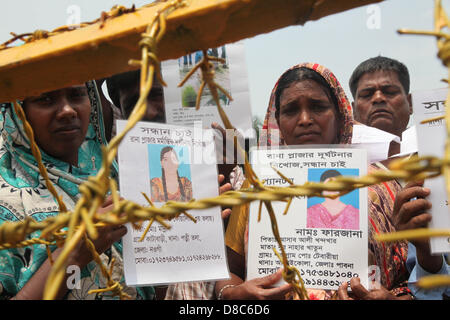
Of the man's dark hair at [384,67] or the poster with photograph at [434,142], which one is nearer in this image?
the poster with photograph at [434,142]

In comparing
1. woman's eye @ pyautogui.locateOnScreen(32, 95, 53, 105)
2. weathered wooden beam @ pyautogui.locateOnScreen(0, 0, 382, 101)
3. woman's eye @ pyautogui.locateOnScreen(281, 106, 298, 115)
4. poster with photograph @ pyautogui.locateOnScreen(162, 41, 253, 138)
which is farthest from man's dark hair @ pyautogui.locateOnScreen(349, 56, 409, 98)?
weathered wooden beam @ pyautogui.locateOnScreen(0, 0, 382, 101)

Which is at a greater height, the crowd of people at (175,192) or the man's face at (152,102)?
the man's face at (152,102)

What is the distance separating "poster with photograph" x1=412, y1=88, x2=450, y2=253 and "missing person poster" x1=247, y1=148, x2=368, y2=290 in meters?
0.19

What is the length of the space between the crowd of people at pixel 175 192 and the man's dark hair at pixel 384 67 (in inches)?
28.1

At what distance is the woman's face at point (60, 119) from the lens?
62.4 inches

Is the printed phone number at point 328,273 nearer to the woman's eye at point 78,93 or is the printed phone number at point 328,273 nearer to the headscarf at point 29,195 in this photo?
the headscarf at point 29,195

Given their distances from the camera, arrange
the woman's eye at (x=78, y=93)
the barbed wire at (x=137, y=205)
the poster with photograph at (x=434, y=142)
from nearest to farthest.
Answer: the barbed wire at (x=137, y=205), the poster with photograph at (x=434, y=142), the woman's eye at (x=78, y=93)

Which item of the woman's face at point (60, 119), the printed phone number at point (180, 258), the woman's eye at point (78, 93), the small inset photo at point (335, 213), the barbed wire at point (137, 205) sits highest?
the woman's eye at point (78, 93)

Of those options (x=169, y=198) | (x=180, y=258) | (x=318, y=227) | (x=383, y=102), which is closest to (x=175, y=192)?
(x=169, y=198)

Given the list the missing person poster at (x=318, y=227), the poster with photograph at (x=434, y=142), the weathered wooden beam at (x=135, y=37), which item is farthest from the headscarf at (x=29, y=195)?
the poster with photograph at (x=434, y=142)

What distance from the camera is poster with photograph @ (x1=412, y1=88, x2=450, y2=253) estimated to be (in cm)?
121

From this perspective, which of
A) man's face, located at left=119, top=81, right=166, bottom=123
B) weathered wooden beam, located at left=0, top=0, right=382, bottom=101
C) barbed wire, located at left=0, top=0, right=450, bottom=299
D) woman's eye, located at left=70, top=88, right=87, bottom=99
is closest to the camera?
barbed wire, located at left=0, top=0, right=450, bottom=299

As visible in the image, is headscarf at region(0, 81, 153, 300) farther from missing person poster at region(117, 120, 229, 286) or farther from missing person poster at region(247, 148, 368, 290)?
missing person poster at region(247, 148, 368, 290)

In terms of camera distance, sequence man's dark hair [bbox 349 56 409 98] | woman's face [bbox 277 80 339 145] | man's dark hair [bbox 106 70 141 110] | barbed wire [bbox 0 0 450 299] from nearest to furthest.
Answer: barbed wire [bbox 0 0 450 299] → woman's face [bbox 277 80 339 145] → man's dark hair [bbox 106 70 141 110] → man's dark hair [bbox 349 56 409 98]
